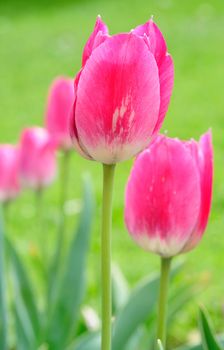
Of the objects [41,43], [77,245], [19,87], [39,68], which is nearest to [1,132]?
[19,87]

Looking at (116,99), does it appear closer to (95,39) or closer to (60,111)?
(95,39)

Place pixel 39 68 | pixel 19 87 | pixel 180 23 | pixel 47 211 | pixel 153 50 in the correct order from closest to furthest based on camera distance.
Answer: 1. pixel 153 50
2. pixel 47 211
3. pixel 19 87
4. pixel 39 68
5. pixel 180 23

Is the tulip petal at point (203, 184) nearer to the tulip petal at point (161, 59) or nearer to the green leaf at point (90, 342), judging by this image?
the tulip petal at point (161, 59)

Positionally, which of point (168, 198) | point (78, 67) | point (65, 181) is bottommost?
point (168, 198)

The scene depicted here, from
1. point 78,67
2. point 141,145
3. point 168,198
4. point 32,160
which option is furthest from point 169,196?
point 78,67

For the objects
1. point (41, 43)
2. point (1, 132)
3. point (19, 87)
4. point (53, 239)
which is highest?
point (41, 43)

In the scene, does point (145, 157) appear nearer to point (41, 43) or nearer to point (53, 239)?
point (53, 239)

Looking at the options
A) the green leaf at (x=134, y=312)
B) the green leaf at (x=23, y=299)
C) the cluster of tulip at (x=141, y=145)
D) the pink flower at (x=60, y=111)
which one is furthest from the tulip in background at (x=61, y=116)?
the cluster of tulip at (x=141, y=145)
